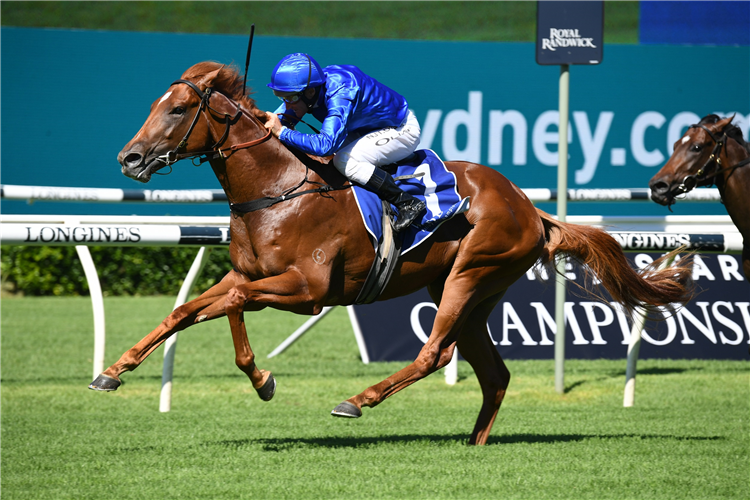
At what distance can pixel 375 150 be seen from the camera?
3.93 m

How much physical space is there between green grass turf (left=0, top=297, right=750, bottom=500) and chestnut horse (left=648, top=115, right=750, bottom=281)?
124 centimetres

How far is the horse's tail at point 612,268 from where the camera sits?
4539 mm

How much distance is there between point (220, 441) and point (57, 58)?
7.45m

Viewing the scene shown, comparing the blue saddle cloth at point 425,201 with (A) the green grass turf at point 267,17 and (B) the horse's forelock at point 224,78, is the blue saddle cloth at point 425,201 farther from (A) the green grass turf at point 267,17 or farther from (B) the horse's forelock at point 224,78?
(A) the green grass turf at point 267,17

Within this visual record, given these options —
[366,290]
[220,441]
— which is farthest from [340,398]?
[366,290]

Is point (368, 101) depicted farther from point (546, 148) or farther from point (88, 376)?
point (546, 148)

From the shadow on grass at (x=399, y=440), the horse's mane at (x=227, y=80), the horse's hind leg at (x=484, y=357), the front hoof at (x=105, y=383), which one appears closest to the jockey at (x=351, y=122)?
the horse's mane at (x=227, y=80)

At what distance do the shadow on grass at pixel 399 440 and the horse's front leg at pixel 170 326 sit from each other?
797mm

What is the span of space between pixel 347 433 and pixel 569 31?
10.6 ft

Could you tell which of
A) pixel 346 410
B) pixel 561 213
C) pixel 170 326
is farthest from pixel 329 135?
pixel 561 213

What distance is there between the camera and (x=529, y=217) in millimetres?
4348

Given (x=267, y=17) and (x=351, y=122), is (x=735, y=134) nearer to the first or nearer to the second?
(x=351, y=122)

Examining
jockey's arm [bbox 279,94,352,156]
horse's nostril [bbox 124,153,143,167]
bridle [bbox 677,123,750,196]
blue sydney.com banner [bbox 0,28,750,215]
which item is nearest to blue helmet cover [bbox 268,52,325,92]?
jockey's arm [bbox 279,94,352,156]

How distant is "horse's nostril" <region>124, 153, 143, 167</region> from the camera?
3.50m
